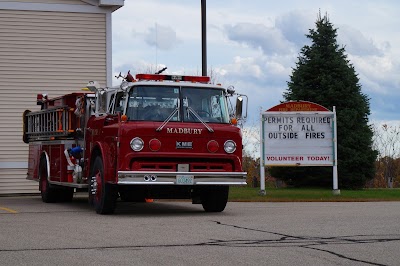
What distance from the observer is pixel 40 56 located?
1005 inches

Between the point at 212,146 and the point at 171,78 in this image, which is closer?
the point at 212,146

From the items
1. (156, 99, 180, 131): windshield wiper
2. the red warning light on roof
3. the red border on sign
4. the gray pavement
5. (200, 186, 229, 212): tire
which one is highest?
the red border on sign

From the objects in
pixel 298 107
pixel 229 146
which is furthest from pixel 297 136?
pixel 229 146

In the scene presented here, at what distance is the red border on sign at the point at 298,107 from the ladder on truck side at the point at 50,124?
685 centimetres

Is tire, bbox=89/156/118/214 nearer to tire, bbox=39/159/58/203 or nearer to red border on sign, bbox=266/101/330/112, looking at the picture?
tire, bbox=39/159/58/203

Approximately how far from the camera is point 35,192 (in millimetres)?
25422

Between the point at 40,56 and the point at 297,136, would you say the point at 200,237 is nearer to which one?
the point at 297,136

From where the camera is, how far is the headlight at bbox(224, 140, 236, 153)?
51.5ft

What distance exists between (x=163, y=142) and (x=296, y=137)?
9.74 m

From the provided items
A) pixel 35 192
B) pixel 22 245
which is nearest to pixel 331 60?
pixel 35 192

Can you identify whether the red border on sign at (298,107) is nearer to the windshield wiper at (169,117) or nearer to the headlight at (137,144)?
the windshield wiper at (169,117)

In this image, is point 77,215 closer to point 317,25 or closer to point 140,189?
point 140,189

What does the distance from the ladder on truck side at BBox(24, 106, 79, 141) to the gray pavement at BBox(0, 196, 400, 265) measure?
83.1 inches

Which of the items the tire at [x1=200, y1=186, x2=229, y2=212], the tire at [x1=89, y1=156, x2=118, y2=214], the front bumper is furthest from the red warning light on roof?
the tire at [x1=200, y1=186, x2=229, y2=212]
